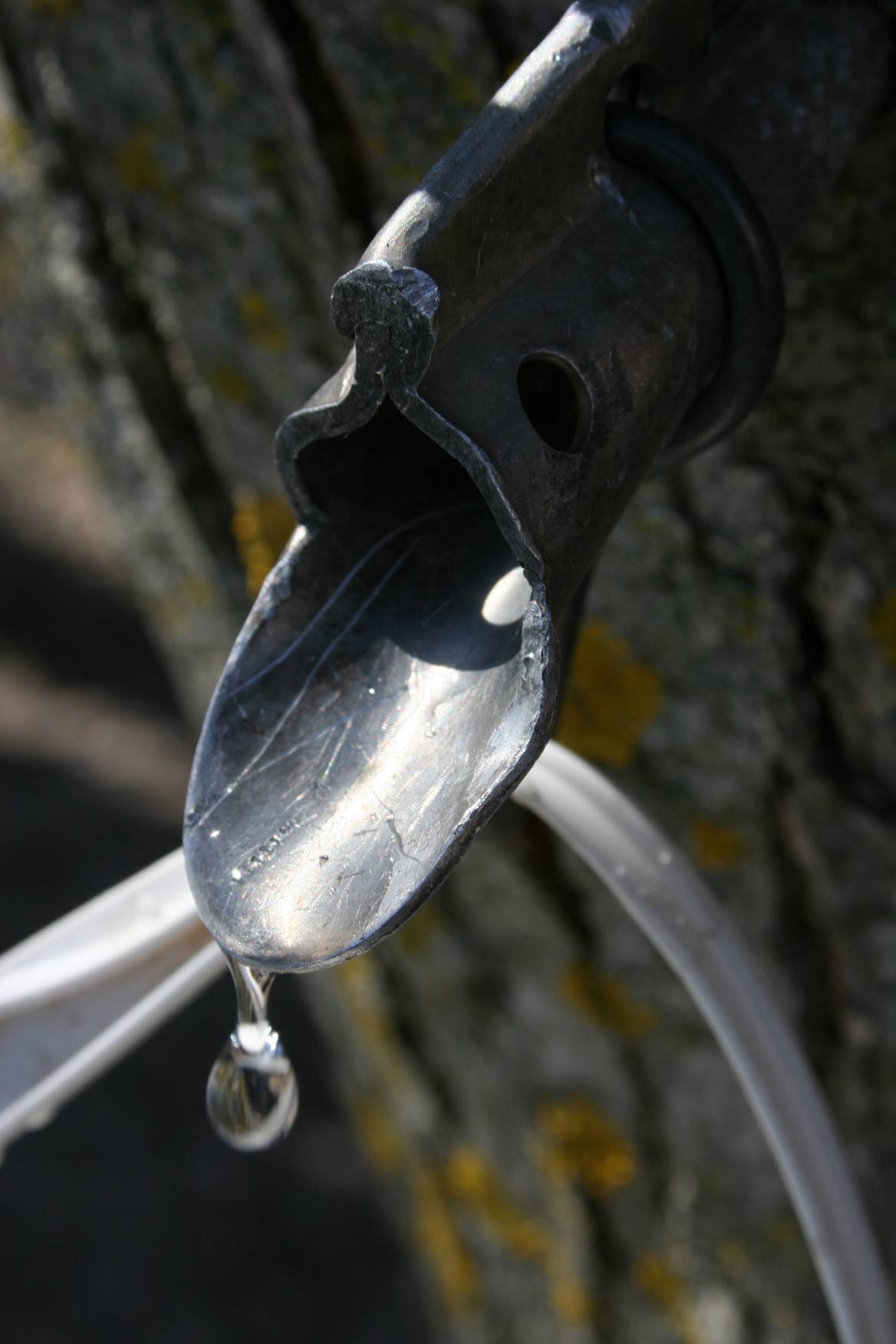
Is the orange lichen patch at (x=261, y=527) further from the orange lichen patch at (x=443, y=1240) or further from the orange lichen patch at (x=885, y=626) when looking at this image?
the orange lichen patch at (x=443, y=1240)

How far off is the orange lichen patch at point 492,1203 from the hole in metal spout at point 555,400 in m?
1.11

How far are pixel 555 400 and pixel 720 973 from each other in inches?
12.7

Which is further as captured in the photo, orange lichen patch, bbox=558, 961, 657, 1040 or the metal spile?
orange lichen patch, bbox=558, 961, 657, 1040

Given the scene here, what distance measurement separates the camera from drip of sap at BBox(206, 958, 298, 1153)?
57cm

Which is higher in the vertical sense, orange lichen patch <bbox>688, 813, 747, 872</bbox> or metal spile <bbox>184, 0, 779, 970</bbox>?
metal spile <bbox>184, 0, 779, 970</bbox>

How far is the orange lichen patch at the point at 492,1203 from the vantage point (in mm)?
1359

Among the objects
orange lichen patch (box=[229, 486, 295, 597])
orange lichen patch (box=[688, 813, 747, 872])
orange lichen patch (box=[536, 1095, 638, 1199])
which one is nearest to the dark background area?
orange lichen patch (box=[536, 1095, 638, 1199])

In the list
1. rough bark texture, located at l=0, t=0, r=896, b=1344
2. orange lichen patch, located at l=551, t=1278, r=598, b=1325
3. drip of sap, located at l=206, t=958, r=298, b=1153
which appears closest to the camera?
drip of sap, located at l=206, t=958, r=298, b=1153

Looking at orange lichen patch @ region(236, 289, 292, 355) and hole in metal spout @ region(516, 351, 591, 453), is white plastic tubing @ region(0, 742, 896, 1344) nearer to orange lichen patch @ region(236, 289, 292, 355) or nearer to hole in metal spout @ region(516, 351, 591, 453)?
hole in metal spout @ region(516, 351, 591, 453)

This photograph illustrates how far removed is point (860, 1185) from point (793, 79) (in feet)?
2.57

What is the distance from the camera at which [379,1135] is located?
1.58 metres

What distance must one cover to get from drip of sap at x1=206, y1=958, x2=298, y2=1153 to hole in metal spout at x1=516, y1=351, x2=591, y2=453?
0.28 m

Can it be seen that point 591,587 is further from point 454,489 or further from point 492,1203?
point 492,1203

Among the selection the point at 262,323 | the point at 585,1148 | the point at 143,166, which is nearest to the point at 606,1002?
the point at 585,1148
